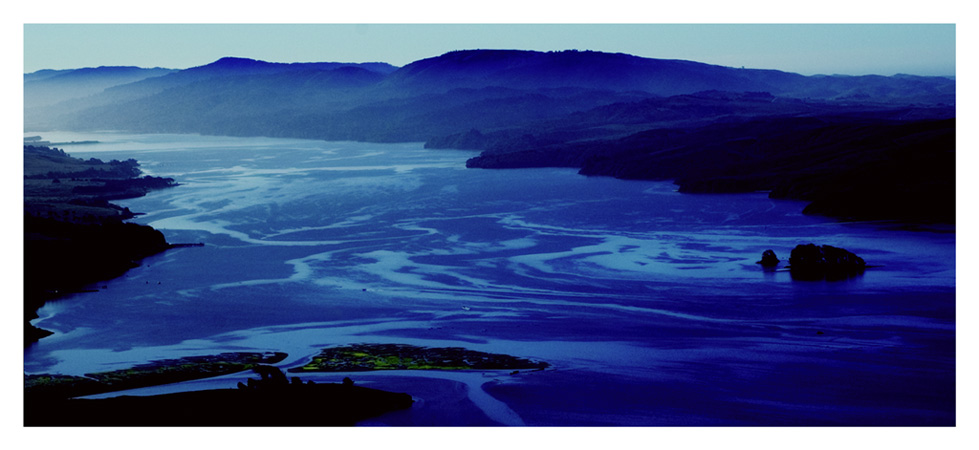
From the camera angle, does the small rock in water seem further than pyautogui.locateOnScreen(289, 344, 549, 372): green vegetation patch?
Yes

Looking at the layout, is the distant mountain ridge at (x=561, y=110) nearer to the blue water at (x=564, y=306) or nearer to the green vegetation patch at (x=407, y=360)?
the blue water at (x=564, y=306)

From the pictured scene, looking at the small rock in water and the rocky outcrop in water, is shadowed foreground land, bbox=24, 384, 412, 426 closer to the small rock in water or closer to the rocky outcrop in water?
the rocky outcrop in water

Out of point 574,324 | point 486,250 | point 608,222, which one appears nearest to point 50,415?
point 574,324

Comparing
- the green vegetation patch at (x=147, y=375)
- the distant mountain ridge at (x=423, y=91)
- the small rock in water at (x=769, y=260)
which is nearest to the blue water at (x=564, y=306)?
the small rock in water at (x=769, y=260)

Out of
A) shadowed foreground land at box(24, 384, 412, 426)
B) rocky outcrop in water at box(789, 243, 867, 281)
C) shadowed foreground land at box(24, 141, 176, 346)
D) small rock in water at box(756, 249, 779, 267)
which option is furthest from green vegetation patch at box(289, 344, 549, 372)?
small rock in water at box(756, 249, 779, 267)

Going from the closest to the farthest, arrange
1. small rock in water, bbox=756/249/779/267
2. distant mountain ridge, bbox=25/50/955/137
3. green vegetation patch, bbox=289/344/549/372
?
green vegetation patch, bbox=289/344/549/372, small rock in water, bbox=756/249/779/267, distant mountain ridge, bbox=25/50/955/137

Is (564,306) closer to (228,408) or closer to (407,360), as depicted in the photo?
(407,360)

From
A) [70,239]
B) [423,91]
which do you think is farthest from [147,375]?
[423,91]
